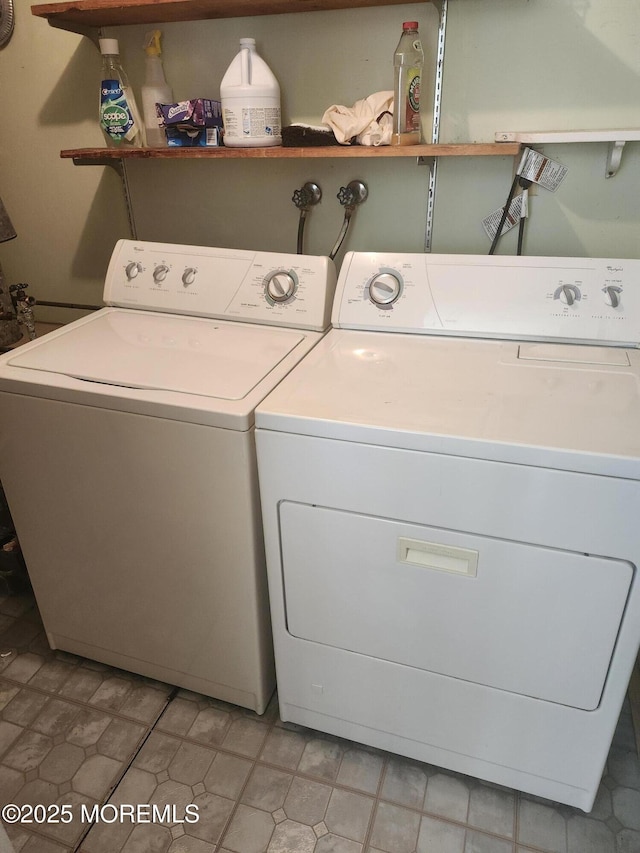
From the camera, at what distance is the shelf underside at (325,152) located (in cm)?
135

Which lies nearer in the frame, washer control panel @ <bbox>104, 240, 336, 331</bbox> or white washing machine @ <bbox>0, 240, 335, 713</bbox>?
white washing machine @ <bbox>0, 240, 335, 713</bbox>

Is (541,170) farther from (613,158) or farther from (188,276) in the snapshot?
(188,276)

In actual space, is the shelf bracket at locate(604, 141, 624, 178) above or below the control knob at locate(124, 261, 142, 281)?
above

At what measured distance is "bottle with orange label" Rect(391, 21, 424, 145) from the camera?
141cm

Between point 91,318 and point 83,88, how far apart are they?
2.36 ft

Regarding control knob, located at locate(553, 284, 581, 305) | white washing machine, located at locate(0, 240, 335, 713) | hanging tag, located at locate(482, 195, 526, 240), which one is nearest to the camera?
white washing machine, located at locate(0, 240, 335, 713)

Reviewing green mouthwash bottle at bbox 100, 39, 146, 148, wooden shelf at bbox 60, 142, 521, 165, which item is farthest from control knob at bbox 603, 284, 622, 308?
green mouthwash bottle at bbox 100, 39, 146, 148

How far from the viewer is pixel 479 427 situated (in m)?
1.02

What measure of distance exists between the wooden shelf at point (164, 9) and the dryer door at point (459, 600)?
1180 mm

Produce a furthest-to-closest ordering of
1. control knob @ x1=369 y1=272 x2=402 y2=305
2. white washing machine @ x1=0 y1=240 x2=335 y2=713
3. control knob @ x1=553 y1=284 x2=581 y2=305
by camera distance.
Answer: control knob @ x1=369 y1=272 x2=402 y2=305, control knob @ x1=553 y1=284 x2=581 y2=305, white washing machine @ x1=0 y1=240 x2=335 y2=713

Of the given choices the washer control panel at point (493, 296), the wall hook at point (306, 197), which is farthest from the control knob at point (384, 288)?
the wall hook at point (306, 197)

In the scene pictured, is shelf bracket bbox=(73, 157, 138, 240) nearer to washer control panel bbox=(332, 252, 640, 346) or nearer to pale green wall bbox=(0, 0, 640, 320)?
pale green wall bbox=(0, 0, 640, 320)

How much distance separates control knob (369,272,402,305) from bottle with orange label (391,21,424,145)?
0.31m

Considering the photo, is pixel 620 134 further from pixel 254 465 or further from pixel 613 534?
pixel 254 465
